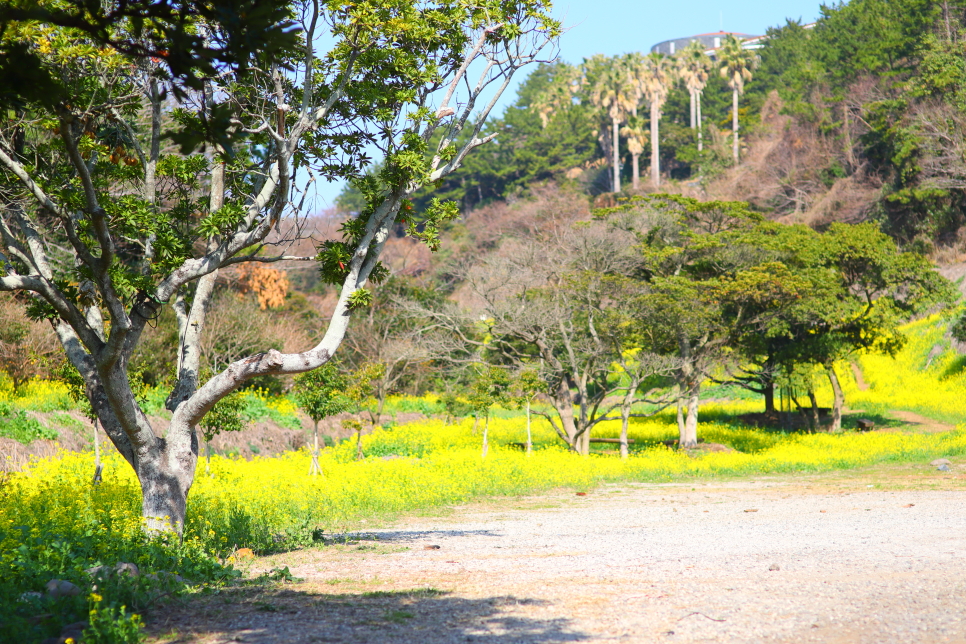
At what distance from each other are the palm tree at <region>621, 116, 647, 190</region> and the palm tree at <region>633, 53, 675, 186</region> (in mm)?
960

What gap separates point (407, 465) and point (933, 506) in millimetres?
10789

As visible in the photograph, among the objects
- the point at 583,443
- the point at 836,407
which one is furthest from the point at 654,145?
the point at 583,443

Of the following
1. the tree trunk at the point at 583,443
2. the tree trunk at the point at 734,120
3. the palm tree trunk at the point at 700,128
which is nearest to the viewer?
the tree trunk at the point at 583,443

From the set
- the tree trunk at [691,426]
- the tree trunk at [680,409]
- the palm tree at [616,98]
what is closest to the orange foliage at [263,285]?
the tree trunk at [680,409]

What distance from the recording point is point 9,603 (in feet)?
16.6

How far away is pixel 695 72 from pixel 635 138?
9.43 m

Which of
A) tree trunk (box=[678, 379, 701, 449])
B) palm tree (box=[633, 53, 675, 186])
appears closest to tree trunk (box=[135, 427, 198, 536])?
tree trunk (box=[678, 379, 701, 449])

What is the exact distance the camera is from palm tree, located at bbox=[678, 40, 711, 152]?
6838 centimetres

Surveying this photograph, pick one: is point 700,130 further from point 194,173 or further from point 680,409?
point 194,173

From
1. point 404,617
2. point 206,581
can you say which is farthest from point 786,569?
point 206,581

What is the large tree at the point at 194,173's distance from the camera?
24.4ft

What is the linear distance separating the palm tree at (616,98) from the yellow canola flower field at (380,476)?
38141 mm

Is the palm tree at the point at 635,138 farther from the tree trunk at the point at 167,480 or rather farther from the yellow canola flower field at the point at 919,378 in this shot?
the tree trunk at the point at 167,480

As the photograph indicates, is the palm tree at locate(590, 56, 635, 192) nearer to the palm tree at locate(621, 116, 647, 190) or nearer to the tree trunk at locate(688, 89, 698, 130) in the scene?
the palm tree at locate(621, 116, 647, 190)
